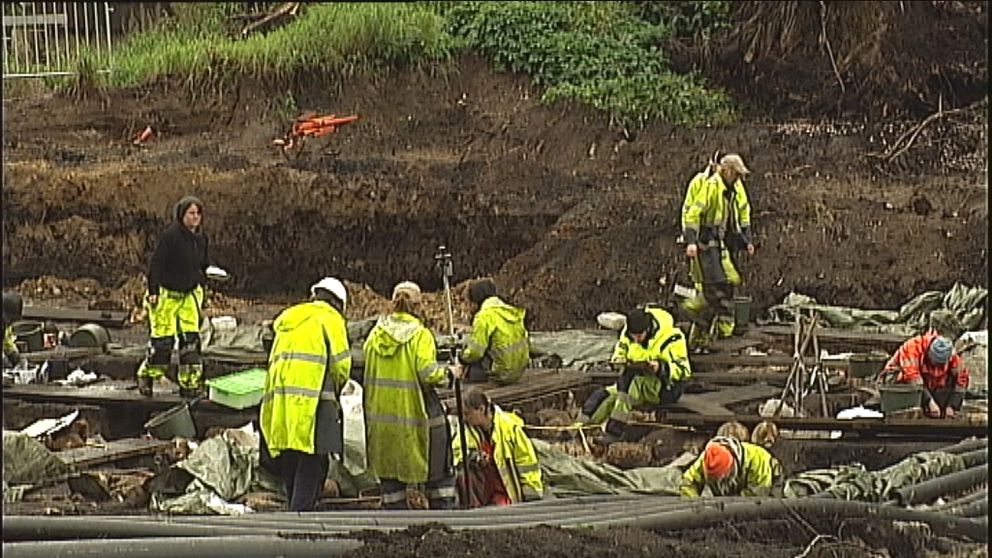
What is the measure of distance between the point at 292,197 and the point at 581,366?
852cm

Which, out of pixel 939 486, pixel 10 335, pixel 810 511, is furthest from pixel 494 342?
pixel 810 511

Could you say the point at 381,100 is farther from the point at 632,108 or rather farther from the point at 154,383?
the point at 154,383

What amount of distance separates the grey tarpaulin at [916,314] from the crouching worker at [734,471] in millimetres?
6822

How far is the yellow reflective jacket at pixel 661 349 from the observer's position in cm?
1273

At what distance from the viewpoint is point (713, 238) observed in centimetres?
1560

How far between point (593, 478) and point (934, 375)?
2.98 m

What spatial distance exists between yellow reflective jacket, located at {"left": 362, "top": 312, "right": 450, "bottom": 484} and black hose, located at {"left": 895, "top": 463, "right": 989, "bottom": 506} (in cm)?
257

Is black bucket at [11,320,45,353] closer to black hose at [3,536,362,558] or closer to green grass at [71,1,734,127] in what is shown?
black hose at [3,536,362,558]

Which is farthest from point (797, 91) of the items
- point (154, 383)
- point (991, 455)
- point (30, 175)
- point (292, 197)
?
point (991, 455)

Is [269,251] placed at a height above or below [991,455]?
below

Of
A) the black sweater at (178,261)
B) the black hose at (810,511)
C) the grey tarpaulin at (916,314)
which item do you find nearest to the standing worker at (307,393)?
the black hose at (810,511)

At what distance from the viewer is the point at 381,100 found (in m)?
25.7

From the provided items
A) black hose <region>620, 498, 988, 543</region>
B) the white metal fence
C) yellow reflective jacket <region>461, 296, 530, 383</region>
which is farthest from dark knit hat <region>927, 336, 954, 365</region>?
the white metal fence

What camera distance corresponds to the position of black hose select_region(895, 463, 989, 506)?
10.2 m
